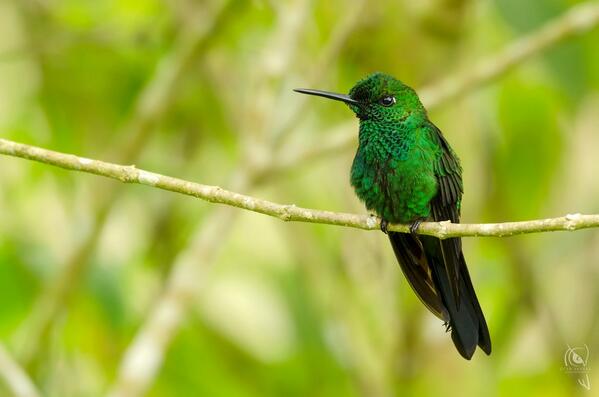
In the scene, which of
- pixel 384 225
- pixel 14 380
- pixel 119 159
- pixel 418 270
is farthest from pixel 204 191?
pixel 119 159

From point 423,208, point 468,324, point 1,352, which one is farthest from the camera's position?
point 1,352

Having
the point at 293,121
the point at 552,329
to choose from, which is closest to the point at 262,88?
the point at 293,121

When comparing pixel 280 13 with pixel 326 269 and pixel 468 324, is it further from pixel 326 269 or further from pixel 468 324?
pixel 468 324

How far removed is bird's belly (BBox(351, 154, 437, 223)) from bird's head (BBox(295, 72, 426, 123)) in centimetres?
16

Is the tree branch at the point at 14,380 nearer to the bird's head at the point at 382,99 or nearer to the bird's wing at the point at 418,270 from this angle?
the bird's wing at the point at 418,270

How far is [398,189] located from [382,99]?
32 cm

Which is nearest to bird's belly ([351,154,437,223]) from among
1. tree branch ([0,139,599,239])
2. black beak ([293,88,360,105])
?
black beak ([293,88,360,105])

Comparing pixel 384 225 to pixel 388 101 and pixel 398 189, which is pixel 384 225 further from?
pixel 388 101

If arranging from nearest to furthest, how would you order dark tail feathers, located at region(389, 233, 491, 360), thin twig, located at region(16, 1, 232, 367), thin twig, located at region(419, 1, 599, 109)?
dark tail feathers, located at region(389, 233, 491, 360), thin twig, located at region(419, 1, 599, 109), thin twig, located at region(16, 1, 232, 367)

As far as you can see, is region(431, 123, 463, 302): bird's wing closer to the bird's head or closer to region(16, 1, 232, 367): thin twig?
the bird's head

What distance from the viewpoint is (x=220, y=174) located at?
6.48 m

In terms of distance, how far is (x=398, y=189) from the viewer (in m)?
3.46

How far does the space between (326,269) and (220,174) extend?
5.07ft

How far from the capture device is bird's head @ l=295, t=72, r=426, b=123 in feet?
11.5
